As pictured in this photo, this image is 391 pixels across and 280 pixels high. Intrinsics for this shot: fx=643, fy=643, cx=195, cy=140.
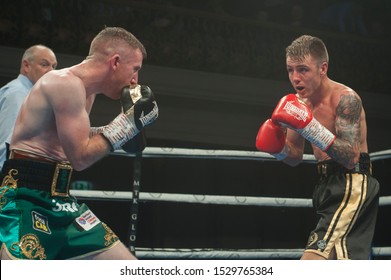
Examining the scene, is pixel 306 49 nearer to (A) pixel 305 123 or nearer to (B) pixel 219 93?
(A) pixel 305 123

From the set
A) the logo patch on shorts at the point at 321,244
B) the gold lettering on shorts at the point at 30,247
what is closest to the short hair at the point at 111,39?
the gold lettering on shorts at the point at 30,247

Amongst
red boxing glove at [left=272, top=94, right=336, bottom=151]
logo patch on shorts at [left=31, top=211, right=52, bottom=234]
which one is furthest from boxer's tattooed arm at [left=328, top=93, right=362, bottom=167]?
logo patch on shorts at [left=31, top=211, right=52, bottom=234]

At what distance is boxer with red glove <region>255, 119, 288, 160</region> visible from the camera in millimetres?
2273

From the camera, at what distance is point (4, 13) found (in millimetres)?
5375

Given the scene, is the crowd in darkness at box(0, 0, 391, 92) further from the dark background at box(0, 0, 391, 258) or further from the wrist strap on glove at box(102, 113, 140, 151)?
the wrist strap on glove at box(102, 113, 140, 151)

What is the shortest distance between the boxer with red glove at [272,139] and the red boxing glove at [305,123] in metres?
0.12

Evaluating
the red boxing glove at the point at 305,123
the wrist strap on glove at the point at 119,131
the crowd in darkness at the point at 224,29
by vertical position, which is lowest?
the wrist strap on glove at the point at 119,131

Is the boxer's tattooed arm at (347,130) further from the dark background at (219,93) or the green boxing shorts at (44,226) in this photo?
the dark background at (219,93)

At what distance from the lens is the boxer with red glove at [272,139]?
2273mm

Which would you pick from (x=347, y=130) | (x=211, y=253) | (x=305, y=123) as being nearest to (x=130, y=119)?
(x=305, y=123)

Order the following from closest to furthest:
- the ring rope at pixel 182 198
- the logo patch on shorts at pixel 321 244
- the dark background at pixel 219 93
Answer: the logo patch on shorts at pixel 321 244 < the ring rope at pixel 182 198 < the dark background at pixel 219 93

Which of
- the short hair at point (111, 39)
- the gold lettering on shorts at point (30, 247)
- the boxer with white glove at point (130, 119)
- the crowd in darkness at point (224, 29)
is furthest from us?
the crowd in darkness at point (224, 29)

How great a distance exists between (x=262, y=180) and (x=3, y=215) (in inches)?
188
